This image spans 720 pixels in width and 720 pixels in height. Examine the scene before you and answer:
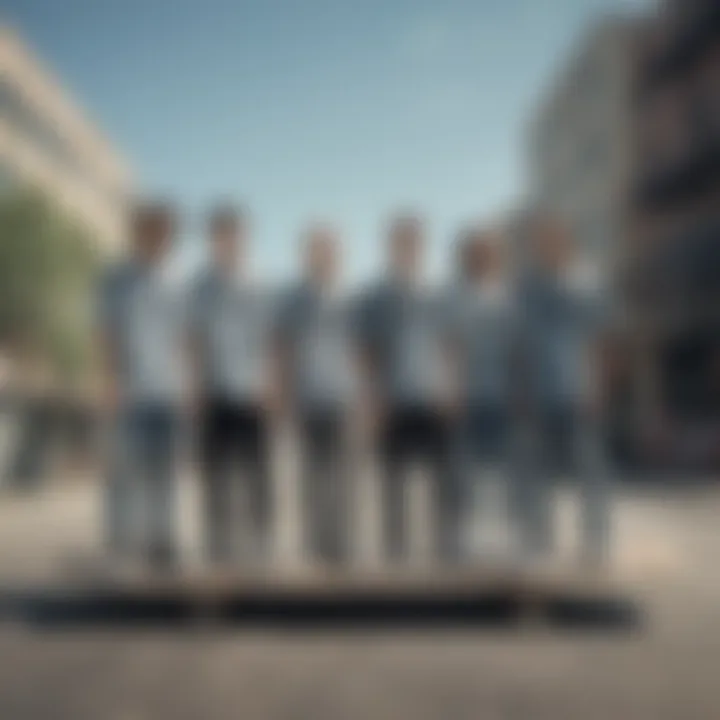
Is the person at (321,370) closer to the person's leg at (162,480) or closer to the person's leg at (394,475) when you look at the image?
the person's leg at (394,475)

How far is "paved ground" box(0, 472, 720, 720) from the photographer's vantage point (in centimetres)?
491

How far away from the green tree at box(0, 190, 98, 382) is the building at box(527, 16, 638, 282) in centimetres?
1594

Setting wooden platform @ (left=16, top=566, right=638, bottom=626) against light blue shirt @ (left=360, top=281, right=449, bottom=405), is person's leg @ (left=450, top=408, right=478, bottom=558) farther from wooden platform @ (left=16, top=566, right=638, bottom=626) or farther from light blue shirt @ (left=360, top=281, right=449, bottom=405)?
wooden platform @ (left=16, top=566, right=638, bottom=626)

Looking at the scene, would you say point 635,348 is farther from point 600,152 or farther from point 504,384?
point 504,384

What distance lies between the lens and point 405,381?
23.4 feet

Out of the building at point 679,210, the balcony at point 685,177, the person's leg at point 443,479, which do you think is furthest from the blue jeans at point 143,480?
the balcony at point 685,177

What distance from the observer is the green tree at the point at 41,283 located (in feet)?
116

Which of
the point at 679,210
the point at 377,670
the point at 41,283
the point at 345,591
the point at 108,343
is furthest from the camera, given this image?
the point at 679,210

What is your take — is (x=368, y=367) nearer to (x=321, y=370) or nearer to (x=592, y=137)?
(x=321, y=370)

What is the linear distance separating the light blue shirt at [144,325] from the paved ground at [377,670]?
1203 mm

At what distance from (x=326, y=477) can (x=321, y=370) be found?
62cm

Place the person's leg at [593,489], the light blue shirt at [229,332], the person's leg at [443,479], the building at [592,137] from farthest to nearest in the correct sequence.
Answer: the building at [592,137] → the person's leg at [593,489] → the person's leg at [443,479] → the light blue shirt at [229,332]

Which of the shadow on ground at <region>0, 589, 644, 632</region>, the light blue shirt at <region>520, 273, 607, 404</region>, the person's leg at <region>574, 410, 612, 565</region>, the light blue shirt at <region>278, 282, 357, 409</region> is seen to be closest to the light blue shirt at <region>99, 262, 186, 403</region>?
the light blue shirt at <region>278, 282, 357, 409</region>

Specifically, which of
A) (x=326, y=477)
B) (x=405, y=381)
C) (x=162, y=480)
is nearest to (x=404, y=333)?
(x=405, y=381)
